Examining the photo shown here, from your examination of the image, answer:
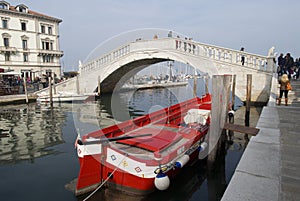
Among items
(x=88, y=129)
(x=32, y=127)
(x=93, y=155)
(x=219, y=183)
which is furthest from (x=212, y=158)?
(x=32, y=127)

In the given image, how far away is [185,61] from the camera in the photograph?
34.0ft

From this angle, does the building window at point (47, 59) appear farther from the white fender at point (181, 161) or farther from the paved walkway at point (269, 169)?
the paved walkway at point (269, 169)

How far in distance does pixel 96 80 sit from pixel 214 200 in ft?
38.6

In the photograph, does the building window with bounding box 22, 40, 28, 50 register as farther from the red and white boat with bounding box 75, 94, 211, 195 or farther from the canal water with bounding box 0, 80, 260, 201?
the red and white boat with bounding box 75, 94, 211, 195

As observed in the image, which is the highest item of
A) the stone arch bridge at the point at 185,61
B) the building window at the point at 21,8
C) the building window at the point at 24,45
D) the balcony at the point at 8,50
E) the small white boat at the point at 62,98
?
the building window at the point at 21,8

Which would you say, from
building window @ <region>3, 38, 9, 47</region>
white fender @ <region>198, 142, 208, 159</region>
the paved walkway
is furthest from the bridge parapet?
building window @ <region>3, 38, 9, 47</region>

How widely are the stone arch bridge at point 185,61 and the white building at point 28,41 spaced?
814 cm

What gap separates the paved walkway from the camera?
4.71 ft

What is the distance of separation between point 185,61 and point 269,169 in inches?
354

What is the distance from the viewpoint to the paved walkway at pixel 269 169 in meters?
1.43

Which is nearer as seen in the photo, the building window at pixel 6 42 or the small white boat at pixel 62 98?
the small white boat at pixel 62 98

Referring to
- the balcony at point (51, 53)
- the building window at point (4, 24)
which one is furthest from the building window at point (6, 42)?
the balcony at point (51, 53)

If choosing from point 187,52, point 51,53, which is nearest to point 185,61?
point 187,52

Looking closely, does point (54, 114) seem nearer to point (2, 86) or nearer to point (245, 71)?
point (2, 86)
